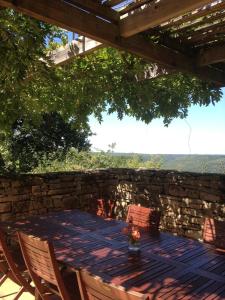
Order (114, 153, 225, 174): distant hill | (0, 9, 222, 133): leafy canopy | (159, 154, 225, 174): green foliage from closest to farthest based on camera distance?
(0, 9, 222, 133): leafy canopy, (114, 153, 225, 174): distant hill, (159, 154, 225, 174): green foliage

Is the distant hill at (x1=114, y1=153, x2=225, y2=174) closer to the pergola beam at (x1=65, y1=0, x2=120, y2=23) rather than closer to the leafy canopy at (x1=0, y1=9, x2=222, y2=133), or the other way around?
the leafy canopy at (x1=0, y1=9, x2=222, y2=133)

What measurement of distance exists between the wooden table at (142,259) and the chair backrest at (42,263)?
157 mm

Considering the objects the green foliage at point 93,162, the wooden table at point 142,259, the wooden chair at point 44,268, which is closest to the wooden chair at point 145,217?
the wooden table at point 142,259

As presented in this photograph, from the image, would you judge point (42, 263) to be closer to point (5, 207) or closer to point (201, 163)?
point (5, 207)

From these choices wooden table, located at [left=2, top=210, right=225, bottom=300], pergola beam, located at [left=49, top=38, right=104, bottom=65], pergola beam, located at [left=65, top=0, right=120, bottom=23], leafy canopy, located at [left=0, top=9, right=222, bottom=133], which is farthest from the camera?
leafy canopy, located at [left=0, top=9, right=222, bottom=133]

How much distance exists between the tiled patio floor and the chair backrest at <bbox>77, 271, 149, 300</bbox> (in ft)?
6.53

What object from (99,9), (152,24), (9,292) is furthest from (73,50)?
(9,292)

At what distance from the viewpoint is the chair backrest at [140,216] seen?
3.80 meters

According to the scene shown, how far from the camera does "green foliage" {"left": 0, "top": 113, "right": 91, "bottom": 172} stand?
11.5 meters

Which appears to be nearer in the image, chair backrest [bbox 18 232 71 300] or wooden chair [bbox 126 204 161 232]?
chair backrest [bbox 18 232 71 300]

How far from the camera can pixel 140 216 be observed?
12.7 ft

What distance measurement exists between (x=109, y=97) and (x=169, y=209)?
2196 millimetres

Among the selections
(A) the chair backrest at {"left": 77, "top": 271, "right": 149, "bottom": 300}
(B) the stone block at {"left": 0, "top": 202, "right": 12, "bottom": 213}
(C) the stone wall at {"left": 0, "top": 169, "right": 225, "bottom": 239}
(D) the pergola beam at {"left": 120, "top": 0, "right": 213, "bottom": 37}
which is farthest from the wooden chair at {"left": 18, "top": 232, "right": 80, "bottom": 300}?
(C) the stone wall at {"left": 0, "top": 169, "right": 225, "bottom": 239}

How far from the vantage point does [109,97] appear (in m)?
5.88
